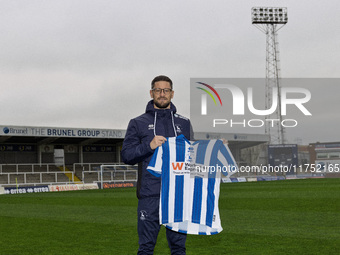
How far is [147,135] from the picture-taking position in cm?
432

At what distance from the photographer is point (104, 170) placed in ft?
142

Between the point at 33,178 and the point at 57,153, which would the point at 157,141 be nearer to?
the point at 33,178

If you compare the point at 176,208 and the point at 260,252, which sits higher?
the point at 176,208

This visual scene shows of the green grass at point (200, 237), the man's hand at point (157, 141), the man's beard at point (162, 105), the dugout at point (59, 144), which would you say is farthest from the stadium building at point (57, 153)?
the man's hand at point (157, 141)

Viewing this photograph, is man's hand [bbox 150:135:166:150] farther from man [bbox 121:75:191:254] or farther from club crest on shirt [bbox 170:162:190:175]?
club crest on shirt [bbox 170:162:190:175]

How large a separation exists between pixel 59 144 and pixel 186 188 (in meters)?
43.6

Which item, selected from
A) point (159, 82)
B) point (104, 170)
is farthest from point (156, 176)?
point (104, 170)

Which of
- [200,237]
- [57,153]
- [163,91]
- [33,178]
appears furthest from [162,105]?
[57,153]

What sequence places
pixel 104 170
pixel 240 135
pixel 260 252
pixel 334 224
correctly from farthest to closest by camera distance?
pixel 240 135, pixel 104 170, pixel 334 224, pixel 260 252

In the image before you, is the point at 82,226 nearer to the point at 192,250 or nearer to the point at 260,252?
the point at 192,250

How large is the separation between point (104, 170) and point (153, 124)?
39.6 m

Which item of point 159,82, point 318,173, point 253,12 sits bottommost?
point 318,173

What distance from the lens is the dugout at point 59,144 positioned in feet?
135

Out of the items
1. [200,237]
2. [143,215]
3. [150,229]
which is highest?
[143,215]
